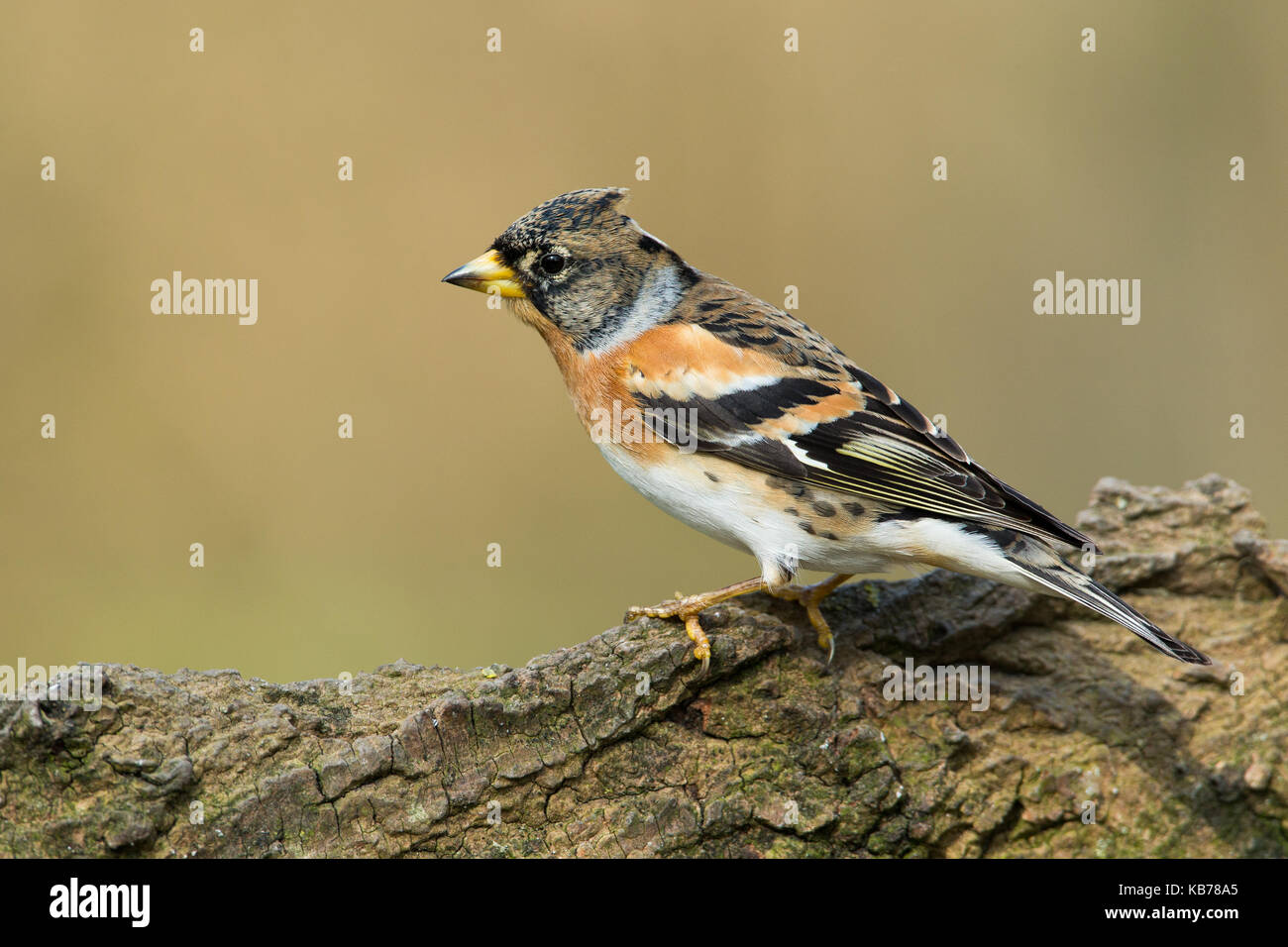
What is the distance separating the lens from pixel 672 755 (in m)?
3.81

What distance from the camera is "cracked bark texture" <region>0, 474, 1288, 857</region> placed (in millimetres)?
3371

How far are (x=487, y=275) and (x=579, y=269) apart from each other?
398mm

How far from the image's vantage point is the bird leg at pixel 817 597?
4.31 m

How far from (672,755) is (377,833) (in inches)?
39.4

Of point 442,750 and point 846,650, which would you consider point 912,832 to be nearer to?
point 846,650

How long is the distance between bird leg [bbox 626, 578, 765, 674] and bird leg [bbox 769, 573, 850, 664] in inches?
4.5

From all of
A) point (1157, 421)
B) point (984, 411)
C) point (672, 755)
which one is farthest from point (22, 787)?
point (1157, 421)

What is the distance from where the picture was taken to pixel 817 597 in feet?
14.6
